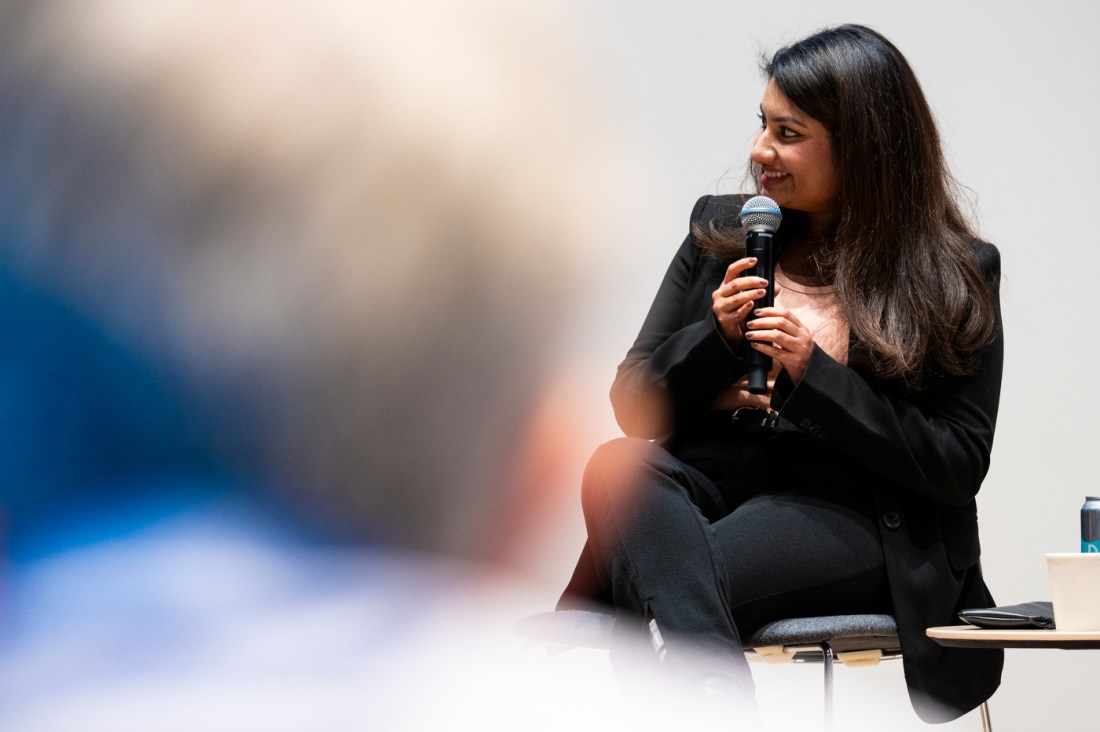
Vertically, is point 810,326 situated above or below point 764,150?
below

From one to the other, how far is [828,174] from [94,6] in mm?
688

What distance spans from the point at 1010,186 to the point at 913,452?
2.89 feet

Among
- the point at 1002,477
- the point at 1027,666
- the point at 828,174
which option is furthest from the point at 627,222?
the point at 1027,666

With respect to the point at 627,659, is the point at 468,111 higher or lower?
higher

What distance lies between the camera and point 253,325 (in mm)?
580

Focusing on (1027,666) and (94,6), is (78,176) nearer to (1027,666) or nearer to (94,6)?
(94,6)

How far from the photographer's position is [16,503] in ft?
2.01

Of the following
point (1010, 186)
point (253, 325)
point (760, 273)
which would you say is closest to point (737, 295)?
point (760, 273)

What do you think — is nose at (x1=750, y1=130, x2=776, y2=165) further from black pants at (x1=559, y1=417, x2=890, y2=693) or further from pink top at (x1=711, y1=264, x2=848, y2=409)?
black pants at (x1=559, y1=417, x2=890, y2=693)

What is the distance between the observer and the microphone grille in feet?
3.10

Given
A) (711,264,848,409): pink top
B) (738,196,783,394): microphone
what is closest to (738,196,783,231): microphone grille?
(738,196,783,394): microphone

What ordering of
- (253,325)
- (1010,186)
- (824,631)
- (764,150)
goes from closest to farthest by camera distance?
(253,325), (824,631), (764,150), (1010,186)

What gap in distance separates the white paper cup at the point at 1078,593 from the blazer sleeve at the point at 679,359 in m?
0.32

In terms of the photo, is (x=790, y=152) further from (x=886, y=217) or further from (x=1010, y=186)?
(x=1010, y=186)
